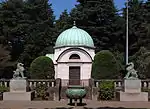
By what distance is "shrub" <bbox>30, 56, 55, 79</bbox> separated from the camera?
34081mm

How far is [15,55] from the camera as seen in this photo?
57250mm

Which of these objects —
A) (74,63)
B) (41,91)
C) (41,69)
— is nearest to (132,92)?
(41,91)

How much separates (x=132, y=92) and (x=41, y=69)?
14.0m

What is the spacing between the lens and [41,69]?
34.5 m

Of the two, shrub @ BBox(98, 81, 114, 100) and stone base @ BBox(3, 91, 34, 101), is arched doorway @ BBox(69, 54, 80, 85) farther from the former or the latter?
stone base @ BBox(3, 91, 34, 101)

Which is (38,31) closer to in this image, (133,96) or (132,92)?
(132,92)

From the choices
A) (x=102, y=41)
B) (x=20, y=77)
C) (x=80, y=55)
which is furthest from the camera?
(x=102, y=41)

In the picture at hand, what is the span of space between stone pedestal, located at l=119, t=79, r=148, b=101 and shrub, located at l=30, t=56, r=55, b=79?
523 inches

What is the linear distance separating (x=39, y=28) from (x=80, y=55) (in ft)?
73.4

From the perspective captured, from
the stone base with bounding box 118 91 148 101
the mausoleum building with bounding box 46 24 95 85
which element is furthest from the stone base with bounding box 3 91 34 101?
the mausoleum building with bounding box 46 24 95 85

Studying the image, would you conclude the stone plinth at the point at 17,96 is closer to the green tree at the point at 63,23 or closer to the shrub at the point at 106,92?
the shrub at the point at 106,92

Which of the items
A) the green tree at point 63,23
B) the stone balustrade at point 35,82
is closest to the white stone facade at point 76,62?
the stone balustrade at point 35,82

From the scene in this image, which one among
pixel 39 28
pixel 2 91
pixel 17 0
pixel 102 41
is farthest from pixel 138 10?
pixel 2 91

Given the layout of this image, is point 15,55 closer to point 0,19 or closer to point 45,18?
point 0,19
